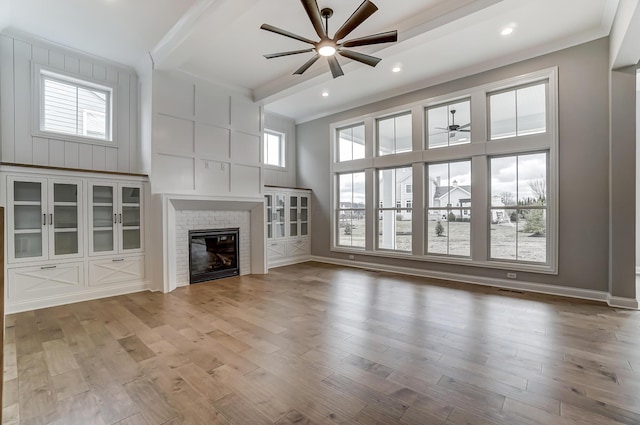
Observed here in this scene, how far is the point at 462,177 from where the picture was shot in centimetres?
554

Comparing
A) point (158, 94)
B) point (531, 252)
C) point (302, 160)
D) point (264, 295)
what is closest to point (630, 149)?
point (531, 252)

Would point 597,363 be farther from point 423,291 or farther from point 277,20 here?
point 277,20

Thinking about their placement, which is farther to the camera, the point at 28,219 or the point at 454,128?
the point at 454,128

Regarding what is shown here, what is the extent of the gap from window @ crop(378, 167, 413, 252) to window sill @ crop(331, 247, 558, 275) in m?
0.18

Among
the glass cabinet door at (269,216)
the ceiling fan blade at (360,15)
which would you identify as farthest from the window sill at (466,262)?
the ceiling fan blade at (360,15)

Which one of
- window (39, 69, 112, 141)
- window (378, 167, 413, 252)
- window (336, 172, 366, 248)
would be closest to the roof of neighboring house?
window (378, 167, 413, 252)

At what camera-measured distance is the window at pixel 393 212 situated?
623 cm

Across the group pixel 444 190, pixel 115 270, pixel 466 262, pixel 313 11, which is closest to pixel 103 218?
pixel 115 270

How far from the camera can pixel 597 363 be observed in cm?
250

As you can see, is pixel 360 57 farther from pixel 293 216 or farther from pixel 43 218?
pixel 43 218

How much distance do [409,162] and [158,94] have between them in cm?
468

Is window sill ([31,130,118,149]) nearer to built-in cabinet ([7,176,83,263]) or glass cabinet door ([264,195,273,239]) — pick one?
built-in cabinet ([7,176,83,263])

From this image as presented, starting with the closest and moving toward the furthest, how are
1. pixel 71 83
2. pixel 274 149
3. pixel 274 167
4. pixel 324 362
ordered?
pixel 324 362 → pixel 71 83 → pixel 274 167 → pixel 274 149

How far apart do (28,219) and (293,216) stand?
4.75m
